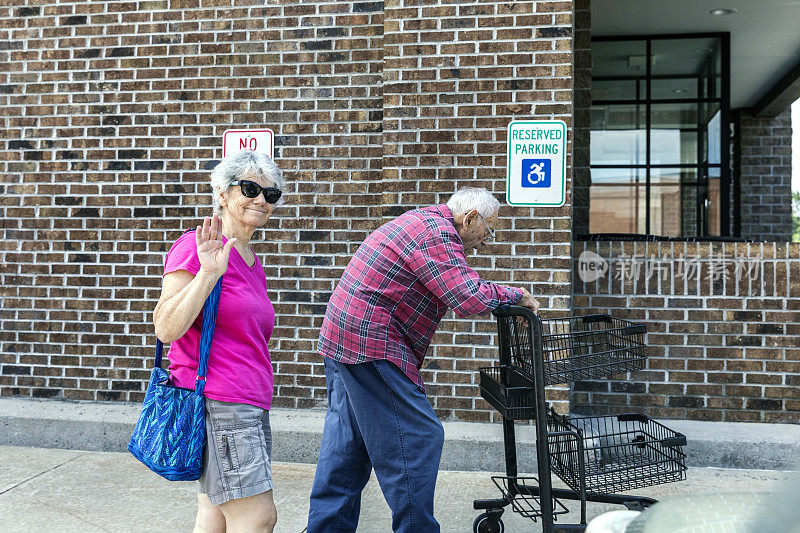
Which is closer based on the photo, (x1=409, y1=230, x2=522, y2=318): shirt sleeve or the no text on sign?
(x1=409, y1=230, x2=522, y2=318): shirt sleeve

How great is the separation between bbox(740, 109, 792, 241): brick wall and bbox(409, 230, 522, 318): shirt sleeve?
8.69 metres

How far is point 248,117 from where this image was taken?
5484 millimetres

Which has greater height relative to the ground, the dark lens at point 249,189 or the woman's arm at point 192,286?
the dark lens at point 249,189

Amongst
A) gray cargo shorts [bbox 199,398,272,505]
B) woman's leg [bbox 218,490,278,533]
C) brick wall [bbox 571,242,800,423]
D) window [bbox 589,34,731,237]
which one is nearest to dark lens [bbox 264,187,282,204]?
gray cargo shorts [bbox 199,398,272,505]

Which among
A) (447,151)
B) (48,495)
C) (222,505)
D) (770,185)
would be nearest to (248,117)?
(447,151)

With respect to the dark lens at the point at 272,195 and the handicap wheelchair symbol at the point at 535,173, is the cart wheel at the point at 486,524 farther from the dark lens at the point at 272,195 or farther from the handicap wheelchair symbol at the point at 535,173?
the handicap wheelchair symbol at the point at 535,173

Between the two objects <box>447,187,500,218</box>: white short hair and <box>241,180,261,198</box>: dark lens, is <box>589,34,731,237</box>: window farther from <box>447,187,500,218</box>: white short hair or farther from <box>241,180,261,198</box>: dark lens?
<box>241,180,261,198</box>: dark lens

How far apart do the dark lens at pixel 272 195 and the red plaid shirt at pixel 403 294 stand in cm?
61

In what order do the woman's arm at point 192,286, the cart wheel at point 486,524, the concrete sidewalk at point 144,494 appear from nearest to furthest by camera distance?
the woman's arm at point 192,286, the cart wheel at point 486,524, the concrete sidewalk at point 144,494

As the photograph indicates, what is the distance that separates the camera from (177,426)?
233 centimetres

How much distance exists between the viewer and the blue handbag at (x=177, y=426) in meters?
2.31

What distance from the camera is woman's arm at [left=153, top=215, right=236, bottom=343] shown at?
2301 millimetres

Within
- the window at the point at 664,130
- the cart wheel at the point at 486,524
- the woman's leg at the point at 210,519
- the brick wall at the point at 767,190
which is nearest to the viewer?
the woman's leg at the point at 210,519

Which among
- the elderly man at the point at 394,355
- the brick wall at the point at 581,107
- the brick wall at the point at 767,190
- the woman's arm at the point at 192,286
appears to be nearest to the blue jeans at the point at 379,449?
the elderly man at the point at 394,355
